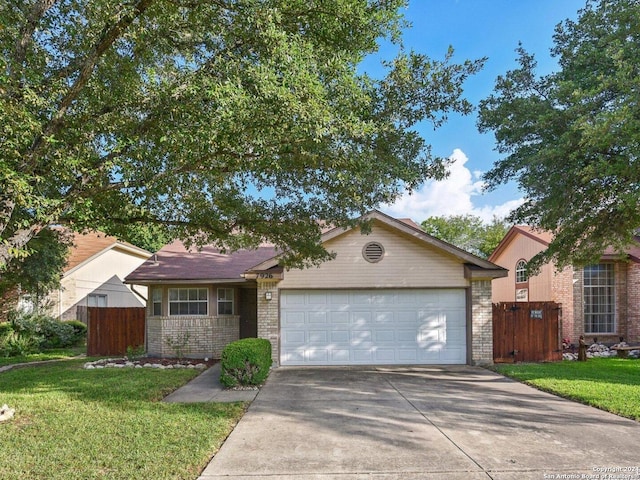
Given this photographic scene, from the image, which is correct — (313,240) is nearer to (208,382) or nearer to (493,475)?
(208,382)

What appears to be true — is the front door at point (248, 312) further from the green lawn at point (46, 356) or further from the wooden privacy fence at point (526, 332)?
the wooden privacy fence at point (526, 332)

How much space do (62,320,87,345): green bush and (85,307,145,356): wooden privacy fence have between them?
412 centimetres

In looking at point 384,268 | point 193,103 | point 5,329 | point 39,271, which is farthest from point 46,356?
point 193,103

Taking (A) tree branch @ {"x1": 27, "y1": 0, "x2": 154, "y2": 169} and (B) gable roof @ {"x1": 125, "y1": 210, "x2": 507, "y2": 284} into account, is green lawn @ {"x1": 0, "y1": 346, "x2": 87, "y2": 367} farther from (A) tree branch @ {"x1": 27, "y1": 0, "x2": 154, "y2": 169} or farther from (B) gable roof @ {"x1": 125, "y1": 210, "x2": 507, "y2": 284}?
(A) tree branch @ {"x1": 27, "y1": 0, "x2": 154, "y2": 169}

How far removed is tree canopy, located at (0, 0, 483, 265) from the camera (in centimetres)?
578

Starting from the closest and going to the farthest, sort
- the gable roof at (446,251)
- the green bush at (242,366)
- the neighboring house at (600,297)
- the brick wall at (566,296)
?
the green bush at (242,366), the gable roof at (446,251), the neighboring house at (600,297), the brick wall at (566,296)

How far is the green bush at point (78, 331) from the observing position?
61.0 ft

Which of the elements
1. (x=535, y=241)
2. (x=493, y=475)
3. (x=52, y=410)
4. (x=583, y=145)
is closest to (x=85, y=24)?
(x=52, y=410)

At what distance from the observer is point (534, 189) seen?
10727mm

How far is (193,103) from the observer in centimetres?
623

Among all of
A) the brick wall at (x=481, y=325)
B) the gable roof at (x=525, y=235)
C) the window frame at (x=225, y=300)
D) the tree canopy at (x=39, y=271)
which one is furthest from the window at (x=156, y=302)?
the gable roof at (x=525, y=235)

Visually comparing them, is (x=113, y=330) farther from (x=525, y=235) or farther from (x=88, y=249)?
(x=525, y=235)

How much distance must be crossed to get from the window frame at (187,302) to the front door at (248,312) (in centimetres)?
131

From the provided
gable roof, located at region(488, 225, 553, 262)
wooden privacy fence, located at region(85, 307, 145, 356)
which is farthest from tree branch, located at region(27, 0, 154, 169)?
gable roof, located at region(488, 225, 553, 262)
